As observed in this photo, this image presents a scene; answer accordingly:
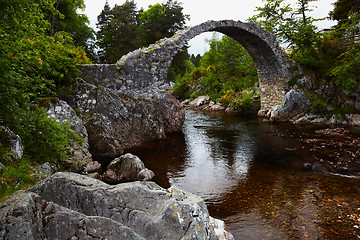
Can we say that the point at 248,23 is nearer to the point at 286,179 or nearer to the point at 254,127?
the point at 254,127

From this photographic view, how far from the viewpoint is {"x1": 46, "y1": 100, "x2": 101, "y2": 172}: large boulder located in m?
7.67

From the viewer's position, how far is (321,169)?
325 inches

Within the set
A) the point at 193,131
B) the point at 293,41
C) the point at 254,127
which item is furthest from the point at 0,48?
the point at 293,41

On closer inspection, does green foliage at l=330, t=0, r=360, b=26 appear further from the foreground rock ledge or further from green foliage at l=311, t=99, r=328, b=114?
the foreground rock ledge

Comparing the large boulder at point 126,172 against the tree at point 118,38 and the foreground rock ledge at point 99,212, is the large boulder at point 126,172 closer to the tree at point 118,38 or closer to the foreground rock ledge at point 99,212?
the foreground rock ledge at point 99,212

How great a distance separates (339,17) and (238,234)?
30.6 m

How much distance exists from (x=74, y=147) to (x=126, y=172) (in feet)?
7.06

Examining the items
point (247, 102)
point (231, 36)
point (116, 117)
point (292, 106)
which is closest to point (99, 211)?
point (116, 117)

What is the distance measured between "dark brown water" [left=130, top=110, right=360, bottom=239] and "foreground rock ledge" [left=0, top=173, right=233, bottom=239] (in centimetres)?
237

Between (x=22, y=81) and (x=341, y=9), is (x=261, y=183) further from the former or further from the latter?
(x=341, y=9)

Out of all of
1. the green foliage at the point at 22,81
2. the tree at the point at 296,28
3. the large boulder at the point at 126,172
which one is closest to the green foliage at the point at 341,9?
the tree at the point at 296,28

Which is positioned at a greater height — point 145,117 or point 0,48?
point 0,48

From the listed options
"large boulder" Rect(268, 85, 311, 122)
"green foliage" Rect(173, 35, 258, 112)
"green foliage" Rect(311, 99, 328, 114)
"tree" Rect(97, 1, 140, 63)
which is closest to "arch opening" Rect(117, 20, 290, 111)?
"large boulder" Rect(268, 85, 311, 122)

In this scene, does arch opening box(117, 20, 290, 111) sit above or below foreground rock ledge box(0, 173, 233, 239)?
above
